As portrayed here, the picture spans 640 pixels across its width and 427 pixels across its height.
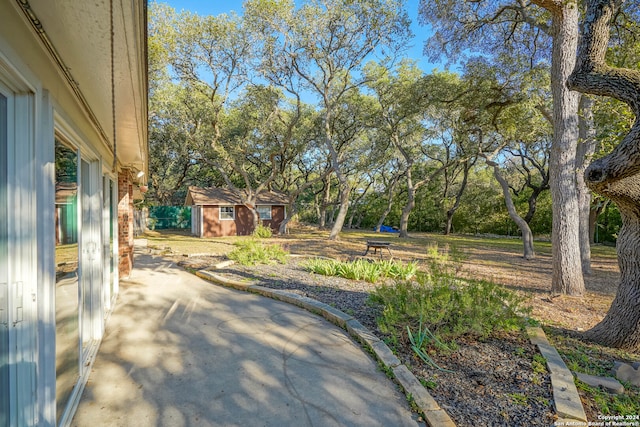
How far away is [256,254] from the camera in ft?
27.0

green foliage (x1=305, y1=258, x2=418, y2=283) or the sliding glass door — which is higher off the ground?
the sliding glass door

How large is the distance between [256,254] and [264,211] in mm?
12752

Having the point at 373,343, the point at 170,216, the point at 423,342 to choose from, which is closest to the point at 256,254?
the point at 373,343

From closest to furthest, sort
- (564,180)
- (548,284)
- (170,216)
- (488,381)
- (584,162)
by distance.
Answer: (488,381) < (564,180) < (548,284) < (584,162) < (170,216)

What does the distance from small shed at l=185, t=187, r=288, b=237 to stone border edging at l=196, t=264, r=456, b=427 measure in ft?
43.7

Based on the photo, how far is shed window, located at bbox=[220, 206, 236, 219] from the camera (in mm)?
19516

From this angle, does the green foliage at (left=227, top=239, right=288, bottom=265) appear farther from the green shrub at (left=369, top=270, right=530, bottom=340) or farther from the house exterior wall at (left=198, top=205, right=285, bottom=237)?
the house exterior wall at (left=198, top=205, right=285, bottom=237)

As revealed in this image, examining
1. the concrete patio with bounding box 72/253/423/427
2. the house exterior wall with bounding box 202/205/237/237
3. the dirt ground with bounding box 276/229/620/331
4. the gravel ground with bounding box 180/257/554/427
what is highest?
the house exterior wall with bounding box 202/205/237/237

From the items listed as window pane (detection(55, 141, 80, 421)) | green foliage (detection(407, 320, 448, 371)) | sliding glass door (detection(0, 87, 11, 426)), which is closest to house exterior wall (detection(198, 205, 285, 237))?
window pane (detection(55, 141, 80, 421))

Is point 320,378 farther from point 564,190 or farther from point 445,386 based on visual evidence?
Answer: point 564,190

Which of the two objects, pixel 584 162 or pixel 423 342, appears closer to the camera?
pixel 423 342

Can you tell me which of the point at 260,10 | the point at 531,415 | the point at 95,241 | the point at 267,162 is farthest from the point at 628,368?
the point at 267,162

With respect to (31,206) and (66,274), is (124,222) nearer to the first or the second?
(66,274)

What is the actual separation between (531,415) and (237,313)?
11.7 feet
